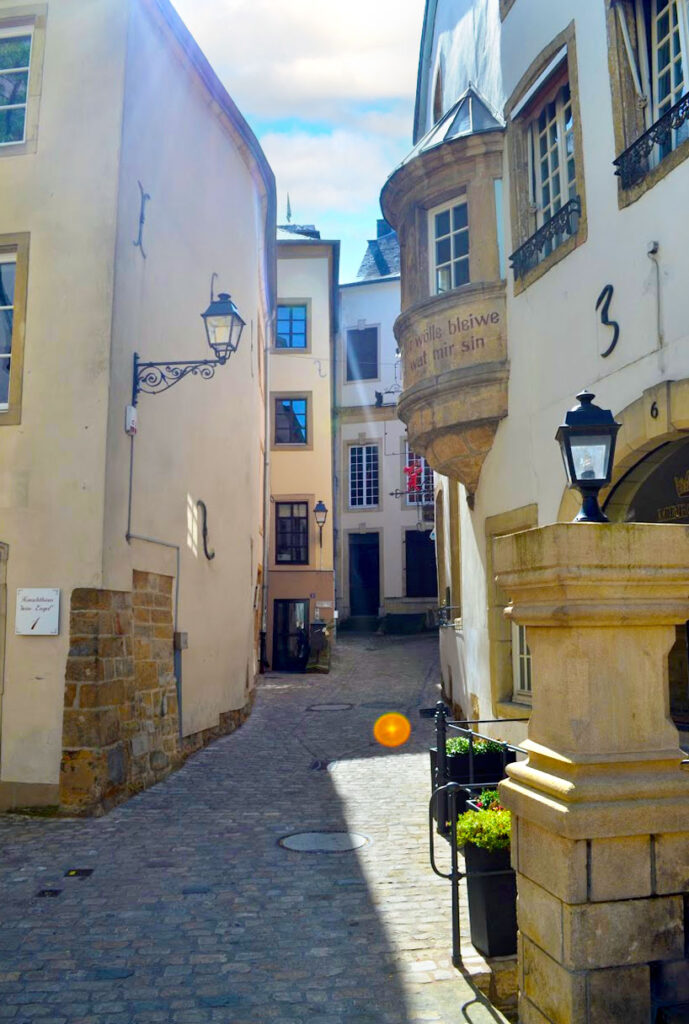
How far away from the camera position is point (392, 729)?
13.1 metres

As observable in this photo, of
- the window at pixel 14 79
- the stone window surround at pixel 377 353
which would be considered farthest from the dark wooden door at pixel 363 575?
the window at pixel 14 79

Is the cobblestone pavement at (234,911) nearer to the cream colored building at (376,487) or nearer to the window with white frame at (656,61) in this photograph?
the window with white frame at (656,61)

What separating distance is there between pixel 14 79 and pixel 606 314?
Result: 673 centimetres

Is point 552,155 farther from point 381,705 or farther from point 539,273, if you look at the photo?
point 381,705

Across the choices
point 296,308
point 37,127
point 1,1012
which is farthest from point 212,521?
point 296,308

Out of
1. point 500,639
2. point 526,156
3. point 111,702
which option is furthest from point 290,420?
point 111,702

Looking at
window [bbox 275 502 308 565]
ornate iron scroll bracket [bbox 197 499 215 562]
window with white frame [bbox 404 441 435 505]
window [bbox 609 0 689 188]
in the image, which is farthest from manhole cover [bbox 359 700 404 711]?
window with white frame [bbox 404 441 435 505]

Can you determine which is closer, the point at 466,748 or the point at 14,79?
the point at 466,748

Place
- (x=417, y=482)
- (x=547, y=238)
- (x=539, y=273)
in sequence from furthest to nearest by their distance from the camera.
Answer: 1. (x=417, y=482)
2. (x=539, y=273)
3. (x=547, y=238)

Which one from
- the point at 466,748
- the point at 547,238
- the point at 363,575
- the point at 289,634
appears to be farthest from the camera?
the point at 363,575

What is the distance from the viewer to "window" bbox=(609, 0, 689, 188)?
6375 mm

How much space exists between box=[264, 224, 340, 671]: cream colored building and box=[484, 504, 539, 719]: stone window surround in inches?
603

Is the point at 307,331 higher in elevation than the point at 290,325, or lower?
lower

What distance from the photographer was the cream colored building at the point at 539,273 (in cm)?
652
